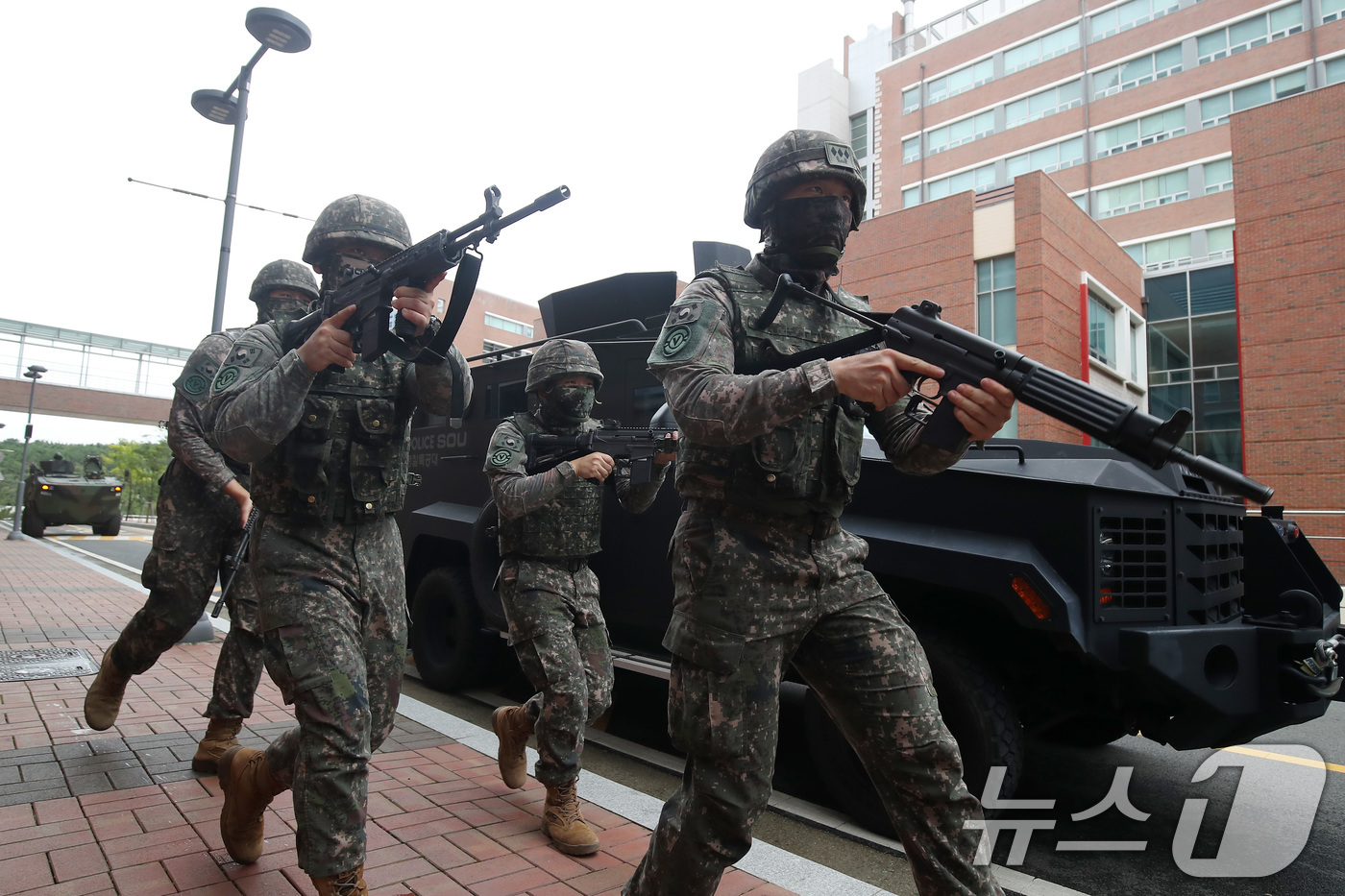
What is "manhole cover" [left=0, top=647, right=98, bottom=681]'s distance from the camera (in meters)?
5.50

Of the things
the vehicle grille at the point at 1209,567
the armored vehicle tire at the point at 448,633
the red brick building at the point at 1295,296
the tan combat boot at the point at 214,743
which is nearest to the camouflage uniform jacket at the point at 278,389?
the tan combat boot at the point at 214,743

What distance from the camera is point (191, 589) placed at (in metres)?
3.97

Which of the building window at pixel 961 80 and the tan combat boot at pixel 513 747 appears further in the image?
the building window at pixel 961 80

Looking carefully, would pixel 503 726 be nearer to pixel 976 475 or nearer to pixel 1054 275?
pixel 976 475

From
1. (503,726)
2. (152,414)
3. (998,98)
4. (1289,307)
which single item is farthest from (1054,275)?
(152,414)

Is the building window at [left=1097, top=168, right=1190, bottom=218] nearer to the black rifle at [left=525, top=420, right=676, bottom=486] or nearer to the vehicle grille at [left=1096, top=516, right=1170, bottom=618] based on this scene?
the vehicle grille at [left=1096, top=516, right=1170, bottom=618]

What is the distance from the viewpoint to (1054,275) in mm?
23219

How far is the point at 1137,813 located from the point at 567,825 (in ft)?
8.90

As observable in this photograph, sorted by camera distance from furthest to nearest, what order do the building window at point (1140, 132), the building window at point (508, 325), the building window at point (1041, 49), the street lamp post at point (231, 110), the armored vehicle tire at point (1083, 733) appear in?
the building window at point (508, 325), the building window at point (1041, 49), the building window at point (1140, 132), the street lamp post at point (231, 110), the armored vehicle tire at point (1083, 733)

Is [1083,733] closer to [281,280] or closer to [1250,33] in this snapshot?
[281,280]

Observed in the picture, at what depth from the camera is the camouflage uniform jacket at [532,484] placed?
3609 mm

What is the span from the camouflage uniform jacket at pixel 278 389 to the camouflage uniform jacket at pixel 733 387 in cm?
96

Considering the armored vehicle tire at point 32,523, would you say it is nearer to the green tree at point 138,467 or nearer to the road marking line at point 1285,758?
the green tree at point 138,467

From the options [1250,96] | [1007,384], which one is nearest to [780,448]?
[1007,384]
